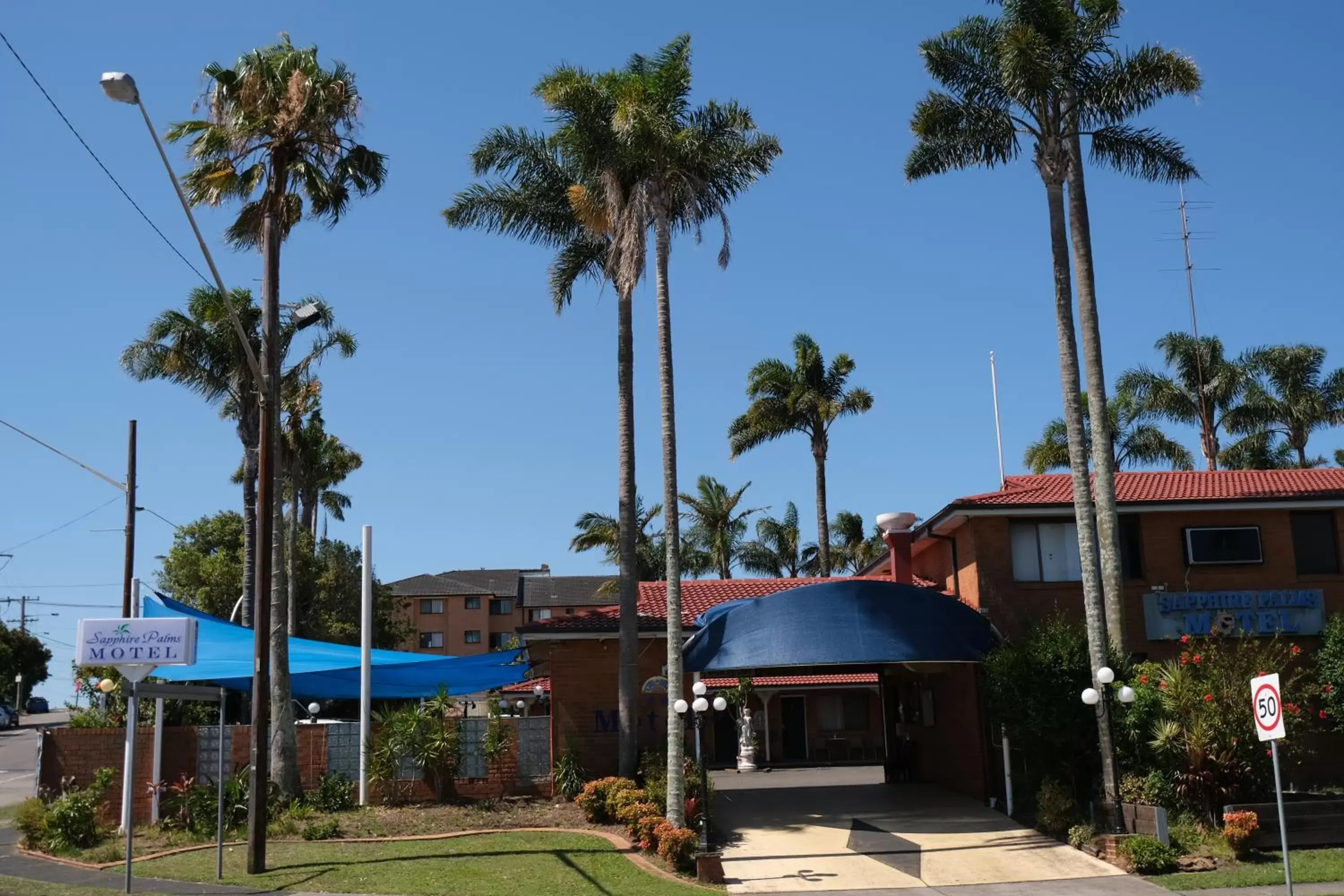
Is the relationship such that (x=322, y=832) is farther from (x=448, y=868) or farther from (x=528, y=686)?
(x=528, y=686)

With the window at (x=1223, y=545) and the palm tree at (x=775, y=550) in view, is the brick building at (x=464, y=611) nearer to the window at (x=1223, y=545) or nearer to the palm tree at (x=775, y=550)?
the palm tree at (x=775, y=550)

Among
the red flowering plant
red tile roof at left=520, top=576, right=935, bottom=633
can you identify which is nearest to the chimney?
red tile roof at left=520, top=576, right=935, bottom=633

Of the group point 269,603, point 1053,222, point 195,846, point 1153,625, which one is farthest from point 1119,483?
point 195,846

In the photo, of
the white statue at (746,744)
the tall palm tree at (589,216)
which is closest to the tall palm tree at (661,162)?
the tall palm tree at (589,216)

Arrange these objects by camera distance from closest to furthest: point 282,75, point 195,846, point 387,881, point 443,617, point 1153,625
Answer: point 387,881, point 195,846, point 282,75, point 1153,625, point 443,617

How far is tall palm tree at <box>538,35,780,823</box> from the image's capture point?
23.2 metres

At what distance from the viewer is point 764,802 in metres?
27.7

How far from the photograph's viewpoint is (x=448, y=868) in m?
18.7

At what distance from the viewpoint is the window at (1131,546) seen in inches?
1089

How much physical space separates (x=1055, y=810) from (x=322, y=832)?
12863 mm

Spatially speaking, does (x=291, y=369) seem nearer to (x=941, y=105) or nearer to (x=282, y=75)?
(x=282, y=75)

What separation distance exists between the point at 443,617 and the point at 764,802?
60388mm

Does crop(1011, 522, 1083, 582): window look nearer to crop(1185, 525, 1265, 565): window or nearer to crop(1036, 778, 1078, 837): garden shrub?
crop(1185, 525, 1265, 565): window

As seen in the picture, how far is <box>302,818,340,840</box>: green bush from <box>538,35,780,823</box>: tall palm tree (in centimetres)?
637
